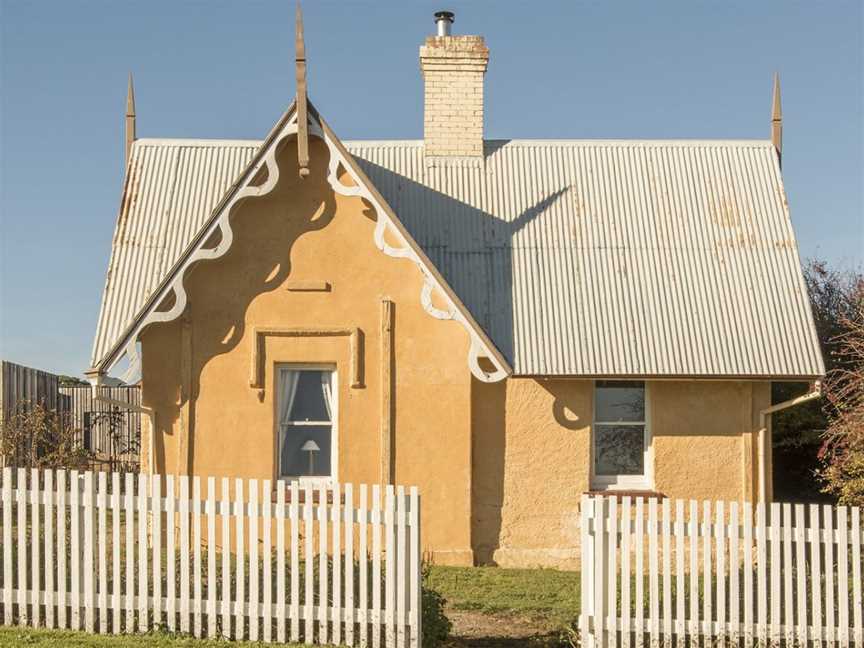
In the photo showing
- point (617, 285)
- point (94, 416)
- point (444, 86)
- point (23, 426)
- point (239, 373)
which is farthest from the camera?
point (94, 416)

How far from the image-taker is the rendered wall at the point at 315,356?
15.2 metres

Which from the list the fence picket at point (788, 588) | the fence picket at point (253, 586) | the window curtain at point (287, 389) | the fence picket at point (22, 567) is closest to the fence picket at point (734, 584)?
the fence picket at point (788, 588)

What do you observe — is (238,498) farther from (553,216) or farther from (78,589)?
(553,216)

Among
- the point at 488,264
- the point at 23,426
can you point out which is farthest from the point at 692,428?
the point at 23,426

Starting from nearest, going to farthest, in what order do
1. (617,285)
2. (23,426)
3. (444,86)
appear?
(617,285), (444,86), (23,426)

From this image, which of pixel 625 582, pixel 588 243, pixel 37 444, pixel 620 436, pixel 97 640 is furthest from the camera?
pixel 37 444

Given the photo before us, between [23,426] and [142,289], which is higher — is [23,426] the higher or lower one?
the lower one

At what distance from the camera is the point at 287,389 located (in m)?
15.5

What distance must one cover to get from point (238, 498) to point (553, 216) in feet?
27.1

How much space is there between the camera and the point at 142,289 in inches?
630

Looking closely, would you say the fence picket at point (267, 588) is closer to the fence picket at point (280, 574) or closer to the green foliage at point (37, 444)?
the fence picket at point (280, 574)

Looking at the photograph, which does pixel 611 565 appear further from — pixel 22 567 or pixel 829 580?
pixel 22 567

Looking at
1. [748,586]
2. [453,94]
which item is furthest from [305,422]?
[748,586]

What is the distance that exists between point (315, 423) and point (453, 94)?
6.03 m
